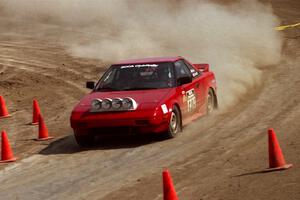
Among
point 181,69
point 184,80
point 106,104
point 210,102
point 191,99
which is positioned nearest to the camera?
point 106,104

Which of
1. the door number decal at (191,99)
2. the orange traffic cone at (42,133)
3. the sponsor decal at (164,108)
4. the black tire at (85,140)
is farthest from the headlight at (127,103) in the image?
the orange traffic cone at (42,133)

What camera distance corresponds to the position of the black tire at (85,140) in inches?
475

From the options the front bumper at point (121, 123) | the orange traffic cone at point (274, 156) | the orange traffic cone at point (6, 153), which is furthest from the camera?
the front bumper at point (121, 123)

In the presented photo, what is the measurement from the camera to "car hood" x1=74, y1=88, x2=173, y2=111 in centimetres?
1198

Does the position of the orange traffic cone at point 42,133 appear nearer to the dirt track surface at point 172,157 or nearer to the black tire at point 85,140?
the dirt track surface at point 172,157

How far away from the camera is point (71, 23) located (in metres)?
32.5

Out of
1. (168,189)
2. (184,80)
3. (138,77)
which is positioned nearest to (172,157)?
(184,80)

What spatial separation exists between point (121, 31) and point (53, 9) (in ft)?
22.7

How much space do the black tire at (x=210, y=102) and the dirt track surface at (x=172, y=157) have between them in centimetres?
36

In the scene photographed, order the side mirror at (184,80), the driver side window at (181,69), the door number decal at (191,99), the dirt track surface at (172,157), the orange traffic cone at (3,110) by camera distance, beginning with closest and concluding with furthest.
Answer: the dirt track surface at (172,157)
the side mirror at (184,80)
the door number decal at (191,99)
the driver side window at (181,69)
the orange traffic cone at (3,110)

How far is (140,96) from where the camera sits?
40.3 ft

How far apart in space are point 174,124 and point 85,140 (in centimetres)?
152

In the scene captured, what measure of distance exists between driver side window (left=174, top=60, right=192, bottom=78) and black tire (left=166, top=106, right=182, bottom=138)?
0.88m

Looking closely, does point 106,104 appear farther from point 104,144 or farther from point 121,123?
point 104,144
